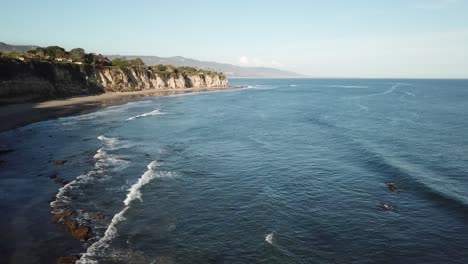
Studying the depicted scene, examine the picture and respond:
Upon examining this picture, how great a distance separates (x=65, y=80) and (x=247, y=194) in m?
83.0

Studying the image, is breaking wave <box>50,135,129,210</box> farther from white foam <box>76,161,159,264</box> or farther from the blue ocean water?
white foam <box>76,161,159,264</box>

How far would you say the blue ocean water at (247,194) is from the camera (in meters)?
19.2

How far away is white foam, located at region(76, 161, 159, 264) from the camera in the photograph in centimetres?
1795

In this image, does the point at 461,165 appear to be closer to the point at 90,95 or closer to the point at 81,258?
the point at 81,258

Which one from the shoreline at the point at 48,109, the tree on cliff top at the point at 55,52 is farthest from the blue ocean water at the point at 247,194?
the tree on cliff top at the point at 55,52

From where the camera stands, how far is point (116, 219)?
22328 mm

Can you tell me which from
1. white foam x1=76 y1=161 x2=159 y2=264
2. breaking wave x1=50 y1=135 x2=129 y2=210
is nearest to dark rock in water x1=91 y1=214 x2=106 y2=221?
white foam x1=76 y1=161 x2=159 y2=264

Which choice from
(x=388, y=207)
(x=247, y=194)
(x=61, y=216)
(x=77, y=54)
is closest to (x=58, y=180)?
(x=61, y=216)

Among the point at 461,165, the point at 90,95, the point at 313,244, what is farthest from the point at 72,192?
the point at 90,95

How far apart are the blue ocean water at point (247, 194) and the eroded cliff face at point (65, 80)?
23.8m

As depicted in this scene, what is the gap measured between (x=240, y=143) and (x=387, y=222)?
89.1ft

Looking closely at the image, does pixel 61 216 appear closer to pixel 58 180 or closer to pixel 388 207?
pixel 58 180

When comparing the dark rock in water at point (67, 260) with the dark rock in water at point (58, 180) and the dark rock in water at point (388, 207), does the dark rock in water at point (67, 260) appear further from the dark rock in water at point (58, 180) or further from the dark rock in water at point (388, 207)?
the dark rock in water at point (388, 207)

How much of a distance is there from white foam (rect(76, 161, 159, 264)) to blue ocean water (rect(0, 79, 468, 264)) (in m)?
0.12
